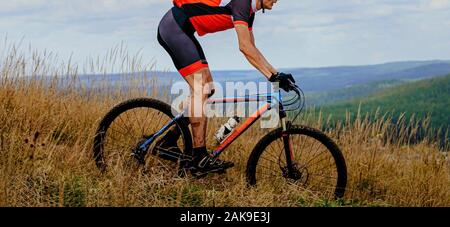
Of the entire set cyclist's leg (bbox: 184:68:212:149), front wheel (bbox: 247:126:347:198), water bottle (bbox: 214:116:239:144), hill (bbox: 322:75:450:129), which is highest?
cyclist's leg (bbox: 184:68:212:149)

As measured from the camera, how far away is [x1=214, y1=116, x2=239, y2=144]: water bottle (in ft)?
19.1

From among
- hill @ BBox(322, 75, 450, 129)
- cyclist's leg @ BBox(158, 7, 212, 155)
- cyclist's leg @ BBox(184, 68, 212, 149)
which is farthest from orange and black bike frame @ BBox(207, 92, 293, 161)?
hill @ BBox(322, 75, 450, 129)

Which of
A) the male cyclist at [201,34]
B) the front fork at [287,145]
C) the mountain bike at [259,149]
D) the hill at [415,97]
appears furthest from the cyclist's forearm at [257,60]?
the hill at [415,97]

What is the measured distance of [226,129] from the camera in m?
5.87

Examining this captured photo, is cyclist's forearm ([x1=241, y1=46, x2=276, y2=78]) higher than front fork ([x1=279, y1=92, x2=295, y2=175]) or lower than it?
higher

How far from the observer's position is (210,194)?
570 centimetres

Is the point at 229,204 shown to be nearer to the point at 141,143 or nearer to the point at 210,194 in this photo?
the point at 210,194

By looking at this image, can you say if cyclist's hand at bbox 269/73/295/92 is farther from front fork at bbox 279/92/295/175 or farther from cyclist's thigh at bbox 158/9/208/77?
cyclist's thigh at bbox 158/9/208/77

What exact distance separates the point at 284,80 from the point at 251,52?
380 mm

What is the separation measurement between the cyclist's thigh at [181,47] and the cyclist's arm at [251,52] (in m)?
0.47

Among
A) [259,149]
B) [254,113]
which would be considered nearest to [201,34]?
[254,113]

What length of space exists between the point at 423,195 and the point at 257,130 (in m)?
2.76

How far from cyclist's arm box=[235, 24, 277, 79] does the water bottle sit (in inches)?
28.2
